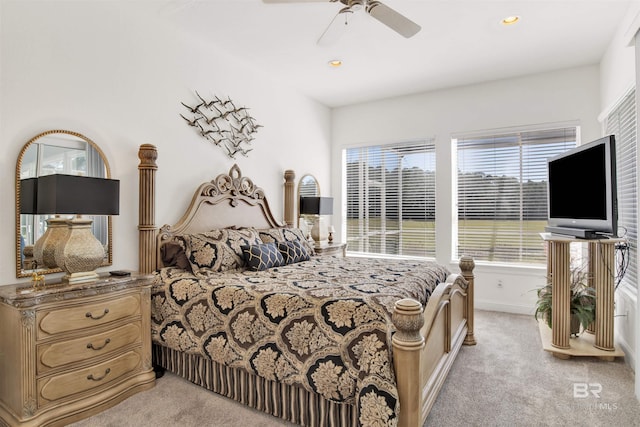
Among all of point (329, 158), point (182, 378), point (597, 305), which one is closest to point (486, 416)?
point (597, 305)

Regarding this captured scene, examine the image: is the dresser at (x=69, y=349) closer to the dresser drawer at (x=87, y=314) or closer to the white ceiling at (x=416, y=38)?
the dresser drawer at (x=87, y=314)

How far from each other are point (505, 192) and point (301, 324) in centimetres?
371

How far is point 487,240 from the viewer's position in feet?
15.2

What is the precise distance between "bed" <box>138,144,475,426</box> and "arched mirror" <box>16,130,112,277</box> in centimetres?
29

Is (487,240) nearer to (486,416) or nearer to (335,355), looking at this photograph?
(486,416)

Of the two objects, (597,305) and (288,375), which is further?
(597,305)

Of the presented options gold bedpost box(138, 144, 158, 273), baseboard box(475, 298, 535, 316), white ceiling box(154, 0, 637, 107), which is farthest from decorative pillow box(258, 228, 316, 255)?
baseboard box(475, 298, 535, 316)

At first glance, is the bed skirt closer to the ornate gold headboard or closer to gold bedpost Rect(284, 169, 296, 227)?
the ornate gold headboard

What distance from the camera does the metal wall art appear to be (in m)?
3.46

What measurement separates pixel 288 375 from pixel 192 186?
7.08 feet

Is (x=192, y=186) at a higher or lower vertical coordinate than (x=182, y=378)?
higher

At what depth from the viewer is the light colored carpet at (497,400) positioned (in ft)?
6.77

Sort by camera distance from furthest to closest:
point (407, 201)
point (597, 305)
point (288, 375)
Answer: point (407, 201) → point (597, 305) → point (288, 375)

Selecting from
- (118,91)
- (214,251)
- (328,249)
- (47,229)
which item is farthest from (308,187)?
(47,229)
